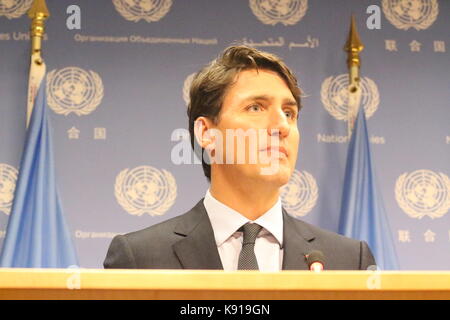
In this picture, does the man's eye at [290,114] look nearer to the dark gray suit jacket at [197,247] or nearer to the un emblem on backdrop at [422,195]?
Result: the dark gray suit jacket at [197,247]

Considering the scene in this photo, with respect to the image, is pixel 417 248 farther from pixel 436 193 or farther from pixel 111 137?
pixel 111 137

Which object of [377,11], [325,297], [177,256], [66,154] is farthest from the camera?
[377,11]

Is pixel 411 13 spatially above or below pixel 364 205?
above

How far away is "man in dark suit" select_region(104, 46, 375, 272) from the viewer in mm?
2000

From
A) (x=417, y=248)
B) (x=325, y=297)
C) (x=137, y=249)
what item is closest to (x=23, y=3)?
(x=137, y=249)

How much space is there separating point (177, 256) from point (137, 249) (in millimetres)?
123

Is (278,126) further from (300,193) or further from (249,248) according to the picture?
(300,193)

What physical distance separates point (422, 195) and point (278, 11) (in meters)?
1.34

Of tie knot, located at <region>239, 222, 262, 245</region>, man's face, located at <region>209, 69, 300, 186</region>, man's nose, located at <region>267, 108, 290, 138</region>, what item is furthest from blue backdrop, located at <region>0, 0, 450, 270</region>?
tie knot, located at <region>239, 222, 262, 245</region>

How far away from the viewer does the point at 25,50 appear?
3.83 m

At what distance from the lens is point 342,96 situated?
392 centimetres

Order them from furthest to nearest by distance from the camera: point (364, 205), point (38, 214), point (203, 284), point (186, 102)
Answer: point (186, 102) → point (364, 205) → point (38, 214) → point (203, 284)

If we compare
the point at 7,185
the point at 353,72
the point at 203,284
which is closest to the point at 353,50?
the point at 353,72

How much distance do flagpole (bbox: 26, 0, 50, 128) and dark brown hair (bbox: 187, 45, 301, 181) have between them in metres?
1.49
